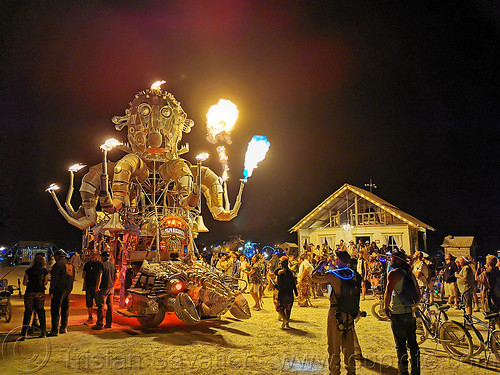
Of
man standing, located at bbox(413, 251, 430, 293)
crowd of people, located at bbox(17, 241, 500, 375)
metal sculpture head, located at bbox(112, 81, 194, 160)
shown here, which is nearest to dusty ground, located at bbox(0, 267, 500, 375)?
crowd of people, located at bbox(17, 241, 500, 375)

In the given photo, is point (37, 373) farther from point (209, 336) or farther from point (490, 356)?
point (490, 356)

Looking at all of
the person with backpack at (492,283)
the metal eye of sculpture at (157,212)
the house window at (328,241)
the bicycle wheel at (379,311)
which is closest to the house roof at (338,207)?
the house window at (328,241)

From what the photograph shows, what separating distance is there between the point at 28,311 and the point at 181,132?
9373 mm

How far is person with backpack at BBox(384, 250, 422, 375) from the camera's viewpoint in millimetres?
5676

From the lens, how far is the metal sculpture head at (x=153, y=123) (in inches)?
591

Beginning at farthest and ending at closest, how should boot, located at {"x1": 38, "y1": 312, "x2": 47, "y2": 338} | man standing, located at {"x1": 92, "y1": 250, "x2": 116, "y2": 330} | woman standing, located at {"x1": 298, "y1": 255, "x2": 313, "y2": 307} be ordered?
woman standing, located at {"x1": 298, "y1": 255, "x2": 313, "y2": 307} < man standing, located at {"x1": 92, "y1": 250, "x2": 116, "y2": 330} < boot, located at {"x1": 38, "y1": 312, "x2": 47, "y2": 338}

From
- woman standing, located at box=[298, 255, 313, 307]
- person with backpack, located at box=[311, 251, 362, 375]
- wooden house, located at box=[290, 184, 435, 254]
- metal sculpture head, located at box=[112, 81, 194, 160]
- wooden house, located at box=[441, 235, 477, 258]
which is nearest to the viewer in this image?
person with backpack, located at box=[311, 251, 362, 375]

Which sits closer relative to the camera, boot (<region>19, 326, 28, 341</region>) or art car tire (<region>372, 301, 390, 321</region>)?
boot (<region>19, 326, 28, 341</region>)

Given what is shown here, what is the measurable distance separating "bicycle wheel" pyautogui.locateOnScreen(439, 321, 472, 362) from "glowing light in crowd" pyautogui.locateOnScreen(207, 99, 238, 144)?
33.8ft

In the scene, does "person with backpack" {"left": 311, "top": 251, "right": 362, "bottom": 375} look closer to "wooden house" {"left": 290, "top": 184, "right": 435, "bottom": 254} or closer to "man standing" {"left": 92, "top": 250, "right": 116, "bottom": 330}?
"man standing" {"left": 92, "top": 250, "right": 116, "bottom": 330}

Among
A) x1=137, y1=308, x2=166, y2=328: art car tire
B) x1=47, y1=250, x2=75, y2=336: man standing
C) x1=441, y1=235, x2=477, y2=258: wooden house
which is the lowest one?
x1=137, y1=308, x2=166, y2=328: art car tire

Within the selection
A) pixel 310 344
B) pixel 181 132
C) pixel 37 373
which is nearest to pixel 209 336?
pixel 310 344

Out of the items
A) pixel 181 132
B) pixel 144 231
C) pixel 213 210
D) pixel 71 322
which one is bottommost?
pixel 71 322

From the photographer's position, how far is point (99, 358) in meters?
6.94
